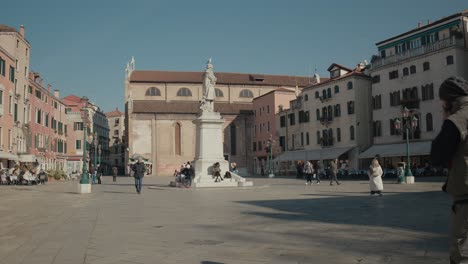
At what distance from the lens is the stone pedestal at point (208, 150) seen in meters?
27.1

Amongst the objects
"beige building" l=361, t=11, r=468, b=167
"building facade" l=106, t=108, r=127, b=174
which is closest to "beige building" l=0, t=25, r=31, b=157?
"beige building" l=361, t=11, r=468, b=167

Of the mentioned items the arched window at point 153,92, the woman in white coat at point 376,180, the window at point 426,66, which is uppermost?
the arched window at point 153,92

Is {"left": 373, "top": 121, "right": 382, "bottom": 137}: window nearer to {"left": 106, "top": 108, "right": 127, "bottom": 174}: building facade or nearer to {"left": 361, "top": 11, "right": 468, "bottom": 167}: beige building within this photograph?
{"left": 361, "top": 11, "right": 468, "bottom": 167}: beige building

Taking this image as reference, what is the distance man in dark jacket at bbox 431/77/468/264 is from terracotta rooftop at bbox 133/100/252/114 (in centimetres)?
6811

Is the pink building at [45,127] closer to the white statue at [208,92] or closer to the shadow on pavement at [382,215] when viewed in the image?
the white statue at [208,92]

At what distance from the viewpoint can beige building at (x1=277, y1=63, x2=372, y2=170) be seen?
48.8m

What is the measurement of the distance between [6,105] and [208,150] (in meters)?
24.6

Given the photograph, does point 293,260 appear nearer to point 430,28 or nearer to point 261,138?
point 430,28

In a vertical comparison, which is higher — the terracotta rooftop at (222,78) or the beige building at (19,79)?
the terracotta rooftop at (222,78)

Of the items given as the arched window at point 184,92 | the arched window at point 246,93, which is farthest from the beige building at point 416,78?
the arched window at point 184,92

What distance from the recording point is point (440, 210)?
1170 cm

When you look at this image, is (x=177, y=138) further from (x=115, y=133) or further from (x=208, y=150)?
(x=115, y=133)

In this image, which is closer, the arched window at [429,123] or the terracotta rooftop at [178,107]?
the arched window at [429,123]

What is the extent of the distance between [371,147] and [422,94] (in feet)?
26.7
